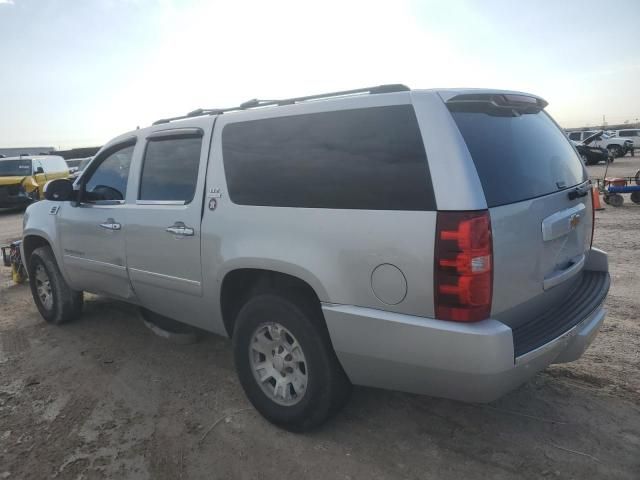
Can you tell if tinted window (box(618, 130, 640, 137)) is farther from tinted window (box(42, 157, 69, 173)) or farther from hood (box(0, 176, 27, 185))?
hood (box(0, 176, 27, 185))

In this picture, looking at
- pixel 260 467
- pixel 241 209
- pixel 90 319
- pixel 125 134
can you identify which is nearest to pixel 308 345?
pixel 260 467

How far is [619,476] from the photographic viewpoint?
2.42m

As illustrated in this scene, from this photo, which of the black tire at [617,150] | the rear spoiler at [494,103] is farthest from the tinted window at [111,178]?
the black tire at [617,150]

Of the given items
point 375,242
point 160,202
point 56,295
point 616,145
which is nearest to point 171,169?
point 160,202

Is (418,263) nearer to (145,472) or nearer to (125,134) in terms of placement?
(145,472)

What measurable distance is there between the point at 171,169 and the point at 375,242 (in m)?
1.92

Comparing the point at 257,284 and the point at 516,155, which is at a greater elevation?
the point at 516,155

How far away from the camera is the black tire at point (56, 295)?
492 cm

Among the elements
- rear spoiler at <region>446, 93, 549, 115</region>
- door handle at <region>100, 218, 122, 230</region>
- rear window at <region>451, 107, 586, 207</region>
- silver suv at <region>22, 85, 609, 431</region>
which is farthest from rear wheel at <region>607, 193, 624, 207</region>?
door handle at <region>100, 218, 122, 230</region>

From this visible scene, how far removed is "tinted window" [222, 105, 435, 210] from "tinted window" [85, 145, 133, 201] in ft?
4.29

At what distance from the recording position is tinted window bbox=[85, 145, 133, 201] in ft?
13.3

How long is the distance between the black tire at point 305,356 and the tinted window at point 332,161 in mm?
595

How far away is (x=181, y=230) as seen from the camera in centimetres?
333

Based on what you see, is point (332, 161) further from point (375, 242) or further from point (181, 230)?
point (181, 230)
